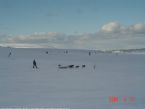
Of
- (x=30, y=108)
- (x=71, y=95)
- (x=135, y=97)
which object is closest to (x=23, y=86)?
(x=71, y=95)

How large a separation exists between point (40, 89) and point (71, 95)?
3274 mm

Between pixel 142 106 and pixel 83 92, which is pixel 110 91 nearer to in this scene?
pixel 83 92

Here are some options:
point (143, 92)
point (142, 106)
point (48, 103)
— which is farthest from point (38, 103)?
point (143, 92)

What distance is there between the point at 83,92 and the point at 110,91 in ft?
8.06

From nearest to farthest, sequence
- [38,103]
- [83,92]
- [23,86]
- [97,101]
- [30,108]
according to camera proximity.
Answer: [30,108] → [38,103] → [97,101] → [83,92] → [23,86]

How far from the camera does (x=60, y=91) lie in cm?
2238

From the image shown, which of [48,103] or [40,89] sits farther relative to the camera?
[40,89]

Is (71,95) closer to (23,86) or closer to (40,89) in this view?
(40,89)

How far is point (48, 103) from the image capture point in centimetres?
1811

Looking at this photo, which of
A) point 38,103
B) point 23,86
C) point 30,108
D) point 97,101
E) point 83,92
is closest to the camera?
point 30,108

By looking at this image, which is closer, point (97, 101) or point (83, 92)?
point (97, 101)

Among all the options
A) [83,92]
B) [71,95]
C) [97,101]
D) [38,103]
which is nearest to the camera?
[38,103]

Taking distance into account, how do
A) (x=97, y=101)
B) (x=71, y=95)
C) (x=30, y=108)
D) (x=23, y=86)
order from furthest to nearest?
(x=23, y=86)
(x=71, y=95)
(x=97, y=101)
(x=30, y=108)

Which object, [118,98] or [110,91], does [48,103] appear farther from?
[110,91]
